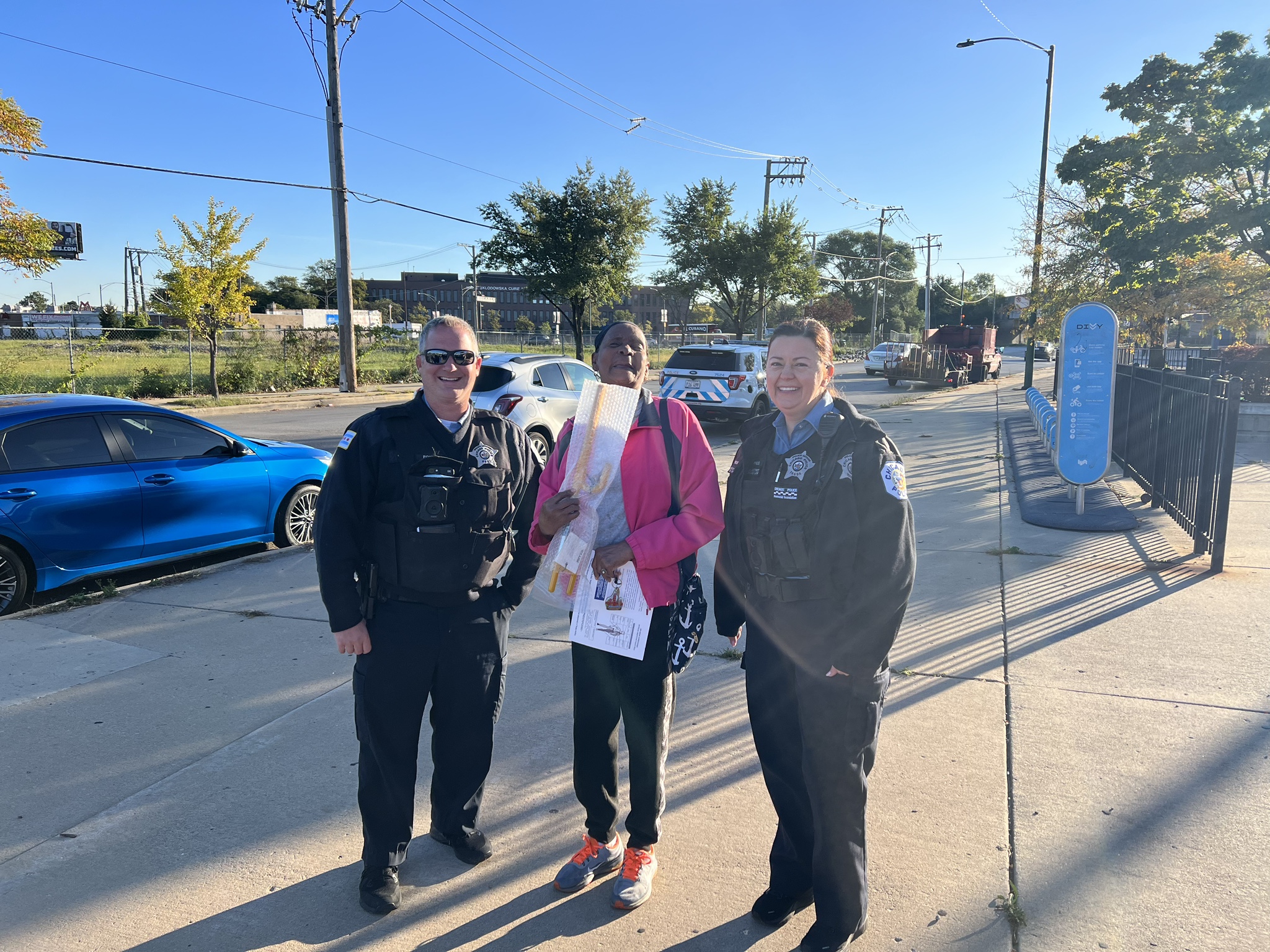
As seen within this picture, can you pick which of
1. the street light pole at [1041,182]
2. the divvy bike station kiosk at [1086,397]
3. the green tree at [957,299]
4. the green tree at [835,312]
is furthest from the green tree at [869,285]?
the divvy bike station kiosk at [1086,397]

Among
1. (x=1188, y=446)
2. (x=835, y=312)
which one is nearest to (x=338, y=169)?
(x=1188, y=446)

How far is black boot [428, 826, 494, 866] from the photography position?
2904mm

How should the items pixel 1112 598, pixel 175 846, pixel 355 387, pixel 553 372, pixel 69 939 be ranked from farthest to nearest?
1. pixel 355 387
2. pixel 553 372
3. pixel 1112 598
4. pixel 175 846
5. pixel 69 939

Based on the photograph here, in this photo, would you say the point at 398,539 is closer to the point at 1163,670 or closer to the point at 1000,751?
the point at 1000,751

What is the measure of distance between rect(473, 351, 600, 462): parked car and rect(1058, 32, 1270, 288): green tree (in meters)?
11.5

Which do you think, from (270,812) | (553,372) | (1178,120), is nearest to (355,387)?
(553,372)

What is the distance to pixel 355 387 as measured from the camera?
79.2 feet

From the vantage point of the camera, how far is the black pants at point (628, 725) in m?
2.66

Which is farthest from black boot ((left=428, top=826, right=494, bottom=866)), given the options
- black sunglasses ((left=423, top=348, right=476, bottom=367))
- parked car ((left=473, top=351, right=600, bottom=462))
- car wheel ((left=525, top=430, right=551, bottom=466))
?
car wheel ((left=525, top=430, right=551, bottom=466))

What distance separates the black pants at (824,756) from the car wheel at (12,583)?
5221 mm

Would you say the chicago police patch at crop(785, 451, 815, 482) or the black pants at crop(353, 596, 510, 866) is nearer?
the chicago police patch at crop(785, 451, 815, 482)

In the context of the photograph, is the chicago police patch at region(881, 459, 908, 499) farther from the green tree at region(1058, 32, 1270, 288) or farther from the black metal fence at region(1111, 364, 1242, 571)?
the green tree at region(1058, 32, 1270, 288)

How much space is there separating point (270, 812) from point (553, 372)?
8.76 meters

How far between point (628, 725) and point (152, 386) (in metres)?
22.9
